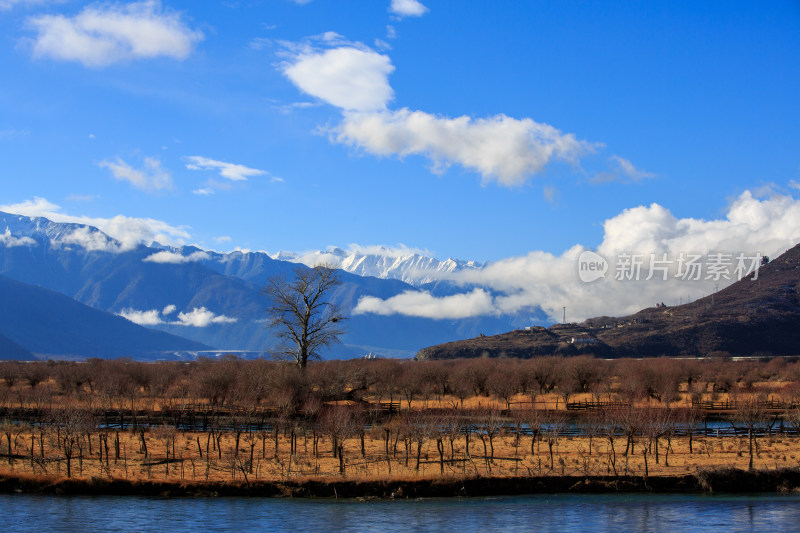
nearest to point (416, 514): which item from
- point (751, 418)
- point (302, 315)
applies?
point (751, 418)

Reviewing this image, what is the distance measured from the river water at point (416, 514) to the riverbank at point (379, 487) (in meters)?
0.81

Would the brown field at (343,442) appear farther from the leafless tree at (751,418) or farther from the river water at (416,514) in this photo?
the river water at (416,514)

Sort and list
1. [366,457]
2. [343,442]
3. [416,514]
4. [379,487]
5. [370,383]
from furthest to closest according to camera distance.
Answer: [370,383], [343,442], [366,457], [379,487], [416,514]

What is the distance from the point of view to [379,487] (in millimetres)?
45438

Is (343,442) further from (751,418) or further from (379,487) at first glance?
(751,418)

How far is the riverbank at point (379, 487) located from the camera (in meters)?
45.2

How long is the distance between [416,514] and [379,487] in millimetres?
4759

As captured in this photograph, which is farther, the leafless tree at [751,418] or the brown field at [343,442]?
the leafless tree at [751,418]

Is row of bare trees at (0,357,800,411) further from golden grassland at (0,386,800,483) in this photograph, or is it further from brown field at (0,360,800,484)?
golden grassland at (0,386,800,483)

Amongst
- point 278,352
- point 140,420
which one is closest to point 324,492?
point 278,352

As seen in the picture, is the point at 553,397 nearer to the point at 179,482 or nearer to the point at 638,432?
the point at 638,432

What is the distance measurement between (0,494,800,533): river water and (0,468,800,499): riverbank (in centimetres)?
81

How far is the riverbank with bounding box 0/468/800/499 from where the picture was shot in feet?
148

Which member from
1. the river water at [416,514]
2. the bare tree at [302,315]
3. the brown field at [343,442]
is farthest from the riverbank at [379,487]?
the bare tree at [302,315]
